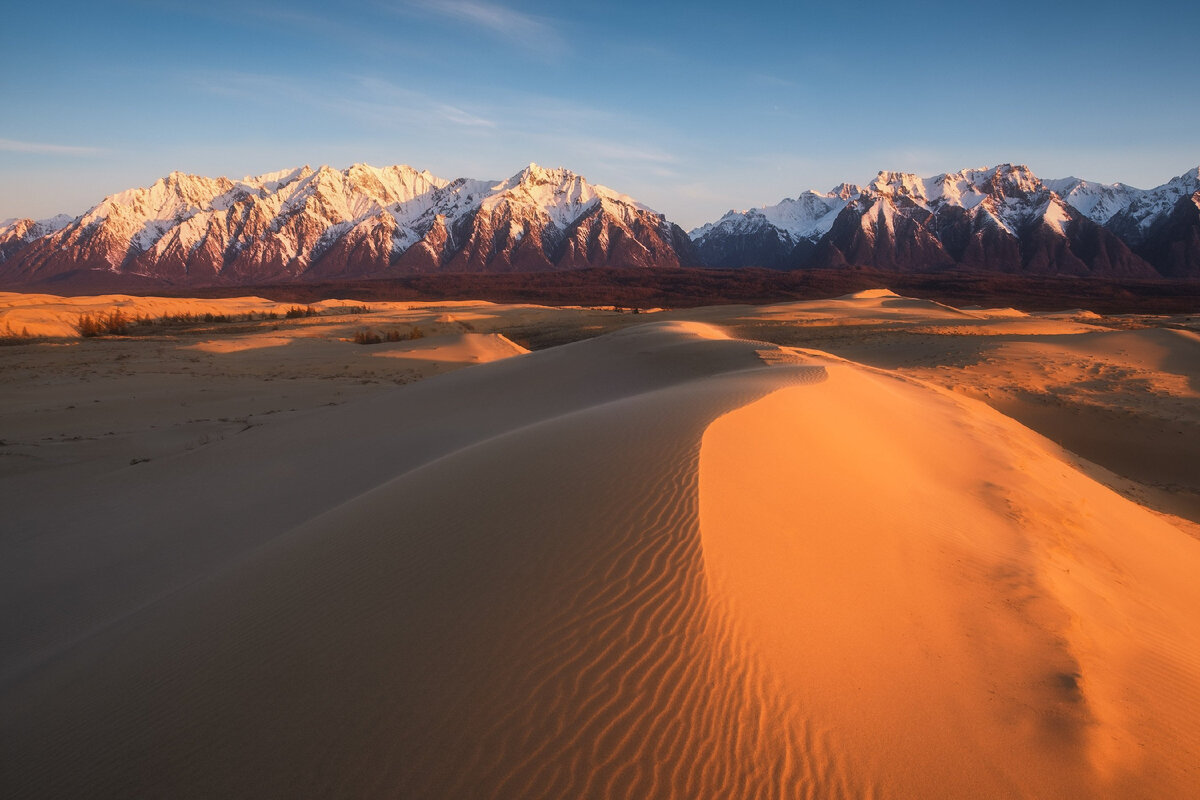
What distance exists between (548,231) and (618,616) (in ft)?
509

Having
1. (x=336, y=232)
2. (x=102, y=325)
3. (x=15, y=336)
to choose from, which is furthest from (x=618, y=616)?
(x=336, y=232)

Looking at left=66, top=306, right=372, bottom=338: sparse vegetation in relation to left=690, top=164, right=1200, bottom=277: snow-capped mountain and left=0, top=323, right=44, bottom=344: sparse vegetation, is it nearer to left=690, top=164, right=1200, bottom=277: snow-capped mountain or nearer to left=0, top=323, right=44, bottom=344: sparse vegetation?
left=0, top=323, right=44, bottom=344: sparse vegetation

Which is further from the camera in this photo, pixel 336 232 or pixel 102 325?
pixel 336 232

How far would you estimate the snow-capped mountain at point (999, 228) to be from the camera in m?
111

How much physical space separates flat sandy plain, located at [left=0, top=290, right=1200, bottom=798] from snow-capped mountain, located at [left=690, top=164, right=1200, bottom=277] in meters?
127

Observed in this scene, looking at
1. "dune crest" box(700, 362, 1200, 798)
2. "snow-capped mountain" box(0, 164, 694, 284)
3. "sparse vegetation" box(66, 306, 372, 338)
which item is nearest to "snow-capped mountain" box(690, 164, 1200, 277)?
"snow-capped mountain" box(0, 164, 694, 284)

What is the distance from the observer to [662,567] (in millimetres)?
3061

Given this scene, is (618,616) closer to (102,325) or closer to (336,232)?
(102,325)

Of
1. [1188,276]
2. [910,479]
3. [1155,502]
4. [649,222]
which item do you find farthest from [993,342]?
[649,222]

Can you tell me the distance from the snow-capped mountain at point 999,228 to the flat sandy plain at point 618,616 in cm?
12723

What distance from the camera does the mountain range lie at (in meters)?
118

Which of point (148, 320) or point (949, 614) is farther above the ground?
point (148, 320)

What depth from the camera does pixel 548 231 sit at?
15112cm

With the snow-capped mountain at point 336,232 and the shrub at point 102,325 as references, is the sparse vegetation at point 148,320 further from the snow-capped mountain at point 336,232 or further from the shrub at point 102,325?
the snow-capped mountain at point 336,232
